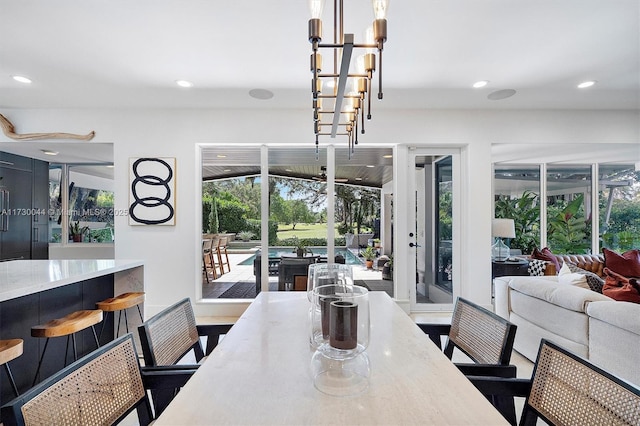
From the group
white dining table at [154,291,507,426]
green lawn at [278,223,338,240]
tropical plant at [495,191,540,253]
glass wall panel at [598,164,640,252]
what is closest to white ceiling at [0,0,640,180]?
green lawn at [278,223,338,240]

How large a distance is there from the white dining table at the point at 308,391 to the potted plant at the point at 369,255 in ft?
10.4

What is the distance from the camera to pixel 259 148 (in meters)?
4.29

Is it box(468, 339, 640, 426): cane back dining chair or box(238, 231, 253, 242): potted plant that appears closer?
box(468, 339, 640, 426): cane back dining chair

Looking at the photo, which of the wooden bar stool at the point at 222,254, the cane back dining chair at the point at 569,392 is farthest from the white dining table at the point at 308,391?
the wooden bar stool at the point at 222,254

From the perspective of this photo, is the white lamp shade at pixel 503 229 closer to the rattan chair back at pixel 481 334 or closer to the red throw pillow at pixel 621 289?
the red throw pillow at pixel 621 289

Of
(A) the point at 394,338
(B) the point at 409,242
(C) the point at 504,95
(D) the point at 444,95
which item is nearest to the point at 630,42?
(C) the point at 504,95

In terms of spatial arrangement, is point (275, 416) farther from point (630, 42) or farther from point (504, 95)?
point (504, 95)

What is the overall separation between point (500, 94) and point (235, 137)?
3.09 meters

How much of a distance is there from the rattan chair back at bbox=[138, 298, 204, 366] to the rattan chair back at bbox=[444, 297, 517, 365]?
52.3 inches

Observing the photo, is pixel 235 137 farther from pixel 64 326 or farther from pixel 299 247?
pixel 64 326

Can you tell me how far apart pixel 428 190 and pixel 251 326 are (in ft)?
11.7

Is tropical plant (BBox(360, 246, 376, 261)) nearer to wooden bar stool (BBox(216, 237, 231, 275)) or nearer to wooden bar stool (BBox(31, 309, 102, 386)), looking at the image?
wooden bar stool (BBox(216, 237, 231, 275))

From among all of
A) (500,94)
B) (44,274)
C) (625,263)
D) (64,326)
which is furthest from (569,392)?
(500,94)

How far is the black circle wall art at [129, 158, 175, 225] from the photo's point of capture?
13.2ft
